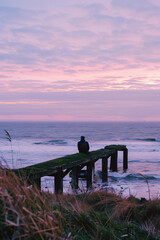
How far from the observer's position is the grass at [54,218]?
81.8 inches

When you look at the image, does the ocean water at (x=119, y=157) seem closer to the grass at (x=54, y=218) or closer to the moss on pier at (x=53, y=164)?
the grass at (x=54, y=218)

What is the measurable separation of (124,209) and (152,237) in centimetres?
211

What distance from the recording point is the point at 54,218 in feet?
7.95

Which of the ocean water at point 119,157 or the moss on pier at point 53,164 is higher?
the moss on pier at point 53,164

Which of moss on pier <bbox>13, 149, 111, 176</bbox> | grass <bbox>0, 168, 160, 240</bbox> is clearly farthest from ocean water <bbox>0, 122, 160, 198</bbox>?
moss on pier <bbox>13, 149, 111, 176</bbox>

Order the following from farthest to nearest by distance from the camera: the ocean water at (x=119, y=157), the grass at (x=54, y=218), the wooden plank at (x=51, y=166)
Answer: the ocean water at (x=119, y=157) → the wooden plank at (x=51, y=166) → the grass at (x=54, y=218)

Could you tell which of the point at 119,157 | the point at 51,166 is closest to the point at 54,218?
the point at 51,166

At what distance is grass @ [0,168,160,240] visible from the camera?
2078 mm

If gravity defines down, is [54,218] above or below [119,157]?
above

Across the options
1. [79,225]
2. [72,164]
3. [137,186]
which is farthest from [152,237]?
[137,186]

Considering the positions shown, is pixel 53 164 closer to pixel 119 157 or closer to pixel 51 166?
pixel 51 166

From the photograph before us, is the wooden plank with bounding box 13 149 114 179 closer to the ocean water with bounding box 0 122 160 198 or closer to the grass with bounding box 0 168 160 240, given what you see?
the ocean water with bounding box 0 122 160 198

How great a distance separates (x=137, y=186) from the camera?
14641mm

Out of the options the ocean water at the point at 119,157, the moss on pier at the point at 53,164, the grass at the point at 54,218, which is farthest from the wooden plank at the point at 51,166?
the grass at the point at 54,218
